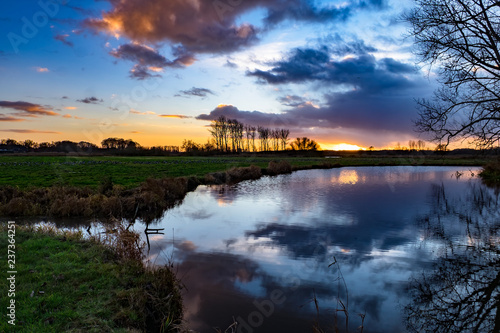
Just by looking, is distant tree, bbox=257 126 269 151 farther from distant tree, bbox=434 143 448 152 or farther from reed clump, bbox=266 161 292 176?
distant tree, bbox=434 143 448 152

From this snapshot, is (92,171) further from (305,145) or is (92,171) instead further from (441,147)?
(305,145)

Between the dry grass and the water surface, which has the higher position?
the dry grass

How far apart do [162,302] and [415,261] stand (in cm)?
866

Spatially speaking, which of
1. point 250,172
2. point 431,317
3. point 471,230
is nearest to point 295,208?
point 471,230

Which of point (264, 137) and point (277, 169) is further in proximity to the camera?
point (264, 137)

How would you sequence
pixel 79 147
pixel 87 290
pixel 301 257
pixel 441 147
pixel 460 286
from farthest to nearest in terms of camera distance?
pixel 79 147
pixel 441 147
pixel 301 257
pixel 460 286
pixel 87 290

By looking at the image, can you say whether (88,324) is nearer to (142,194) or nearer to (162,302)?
(162,302)

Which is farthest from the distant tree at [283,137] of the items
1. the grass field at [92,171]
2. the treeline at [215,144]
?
the grass field at [92,171]

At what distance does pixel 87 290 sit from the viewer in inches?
240

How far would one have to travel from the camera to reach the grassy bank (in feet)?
16.6

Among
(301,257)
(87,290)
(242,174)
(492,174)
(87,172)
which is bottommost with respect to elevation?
(301,257)

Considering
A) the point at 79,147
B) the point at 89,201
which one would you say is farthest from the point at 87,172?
the point at 79,147

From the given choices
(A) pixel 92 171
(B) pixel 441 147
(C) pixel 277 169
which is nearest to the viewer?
(B) pixel 441 147

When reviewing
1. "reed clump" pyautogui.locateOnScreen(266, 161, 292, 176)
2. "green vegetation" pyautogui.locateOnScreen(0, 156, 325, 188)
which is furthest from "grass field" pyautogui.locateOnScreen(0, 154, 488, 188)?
"reed clump" pyautogui.locateOnScreen(266, 161, 292, 176)
